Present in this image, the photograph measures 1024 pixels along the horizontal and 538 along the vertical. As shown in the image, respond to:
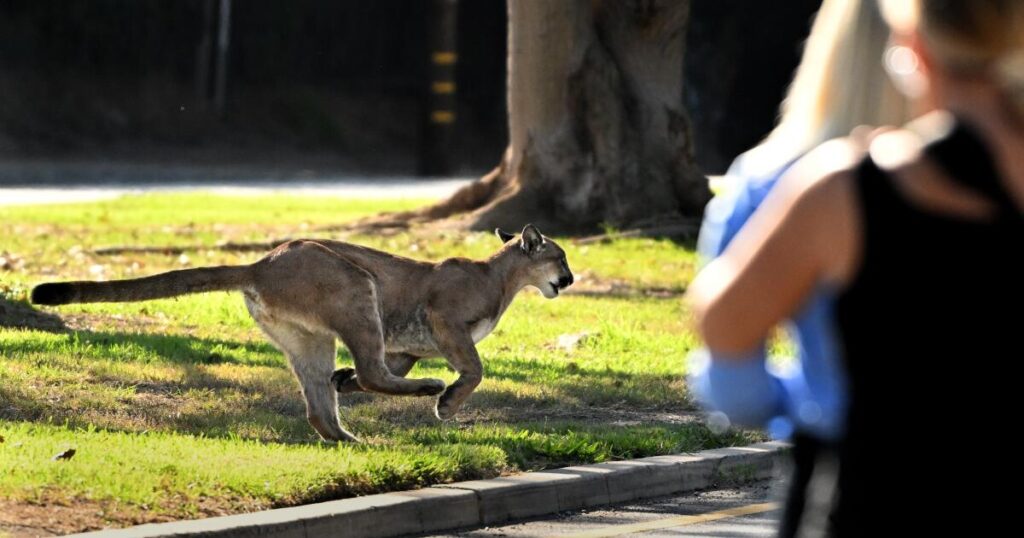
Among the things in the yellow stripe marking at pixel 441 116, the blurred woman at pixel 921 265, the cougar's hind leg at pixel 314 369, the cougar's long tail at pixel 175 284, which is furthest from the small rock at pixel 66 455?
the yellow stripe marking at pixel 441 116

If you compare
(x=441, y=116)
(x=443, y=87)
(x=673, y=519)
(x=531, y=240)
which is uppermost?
(x=443, y=87)

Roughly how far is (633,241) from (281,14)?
25514 mm

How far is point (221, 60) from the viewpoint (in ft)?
140

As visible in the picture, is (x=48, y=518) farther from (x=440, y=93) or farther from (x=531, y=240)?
(x=440, y=93)

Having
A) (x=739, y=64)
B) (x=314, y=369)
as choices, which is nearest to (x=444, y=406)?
(x=314, y=369)

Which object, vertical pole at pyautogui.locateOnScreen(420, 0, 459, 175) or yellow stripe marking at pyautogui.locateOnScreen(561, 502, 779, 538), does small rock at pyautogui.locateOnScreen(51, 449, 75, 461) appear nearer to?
yellow stripe marking at pyautogui.locateOnScreen(561, 502, 779, 538)

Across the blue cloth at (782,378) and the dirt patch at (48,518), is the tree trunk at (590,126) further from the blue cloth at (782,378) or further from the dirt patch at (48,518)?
the blue cloth at (782,378)

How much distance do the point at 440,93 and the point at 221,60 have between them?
10425mm

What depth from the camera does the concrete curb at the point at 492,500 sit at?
24.2 feet

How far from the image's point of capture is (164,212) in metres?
23.6

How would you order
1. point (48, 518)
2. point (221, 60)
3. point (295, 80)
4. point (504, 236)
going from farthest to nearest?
point (295, 80) → point (221, 60) → point (504, 236) → point (48, 518)

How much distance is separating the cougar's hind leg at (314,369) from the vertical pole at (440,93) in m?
21.7

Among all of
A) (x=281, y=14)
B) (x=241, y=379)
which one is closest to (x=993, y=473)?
(x=241, y=379)

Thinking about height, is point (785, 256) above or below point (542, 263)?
above
